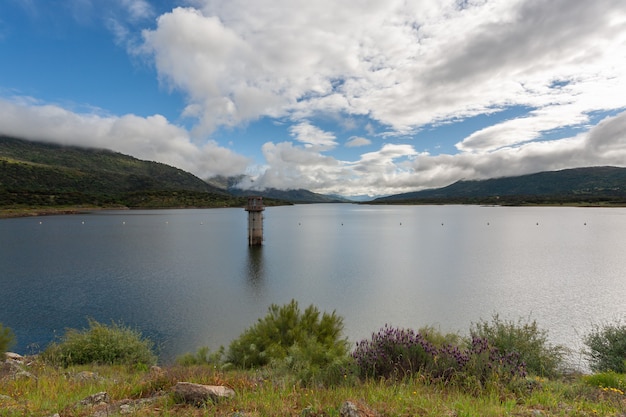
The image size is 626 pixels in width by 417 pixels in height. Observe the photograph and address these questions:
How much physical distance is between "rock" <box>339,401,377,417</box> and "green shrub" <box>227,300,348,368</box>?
8.52 metres

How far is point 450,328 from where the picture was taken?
24.6 m

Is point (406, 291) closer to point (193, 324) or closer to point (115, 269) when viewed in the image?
point (193, 324)

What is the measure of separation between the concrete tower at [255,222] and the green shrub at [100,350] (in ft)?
177

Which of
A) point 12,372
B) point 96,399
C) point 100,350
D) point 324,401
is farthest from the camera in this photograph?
point 100,350

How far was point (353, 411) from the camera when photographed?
17.6 ft

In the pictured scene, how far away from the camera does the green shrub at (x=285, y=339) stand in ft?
49.7

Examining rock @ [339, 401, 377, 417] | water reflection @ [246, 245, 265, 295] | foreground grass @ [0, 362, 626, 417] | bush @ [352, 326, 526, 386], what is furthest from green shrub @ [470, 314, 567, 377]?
water reflection @ [246, 245, 265, 295]

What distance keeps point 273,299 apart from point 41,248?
5603cm

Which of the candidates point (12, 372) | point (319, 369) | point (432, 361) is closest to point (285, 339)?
point (319, 369)

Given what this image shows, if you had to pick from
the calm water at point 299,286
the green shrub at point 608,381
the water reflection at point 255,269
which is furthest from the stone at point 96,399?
the water reflection at point 255,269

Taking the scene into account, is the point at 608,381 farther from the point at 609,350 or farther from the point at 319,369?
the point at 319,369

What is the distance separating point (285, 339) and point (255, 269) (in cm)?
3116

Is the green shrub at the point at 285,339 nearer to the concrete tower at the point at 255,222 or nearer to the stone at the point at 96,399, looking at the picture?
the stone at the point at 96,399

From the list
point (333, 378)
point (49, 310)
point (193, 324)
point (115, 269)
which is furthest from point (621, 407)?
point (115, 269)
